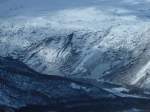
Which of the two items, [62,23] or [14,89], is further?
[62,23]

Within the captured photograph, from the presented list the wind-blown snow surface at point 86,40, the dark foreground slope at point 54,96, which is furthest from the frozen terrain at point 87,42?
the dark foreground slope at point 54,96

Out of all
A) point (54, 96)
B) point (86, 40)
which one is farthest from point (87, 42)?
point (54, 96)

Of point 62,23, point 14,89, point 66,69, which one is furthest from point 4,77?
point 62,23

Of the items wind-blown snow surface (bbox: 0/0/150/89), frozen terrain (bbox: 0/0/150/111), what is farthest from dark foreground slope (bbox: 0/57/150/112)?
wind-blown snow surface (bbox: 0/0/150/89)

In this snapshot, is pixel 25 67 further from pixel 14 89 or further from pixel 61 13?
pixel 61 13

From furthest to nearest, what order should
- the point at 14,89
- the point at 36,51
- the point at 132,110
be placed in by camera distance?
the point at 36,51, the point at 14,89, the point at 132,110

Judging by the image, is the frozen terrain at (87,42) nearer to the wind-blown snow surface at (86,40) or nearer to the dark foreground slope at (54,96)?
the wind-blown snow surface at (86,40)

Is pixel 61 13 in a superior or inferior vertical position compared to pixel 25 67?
superior
